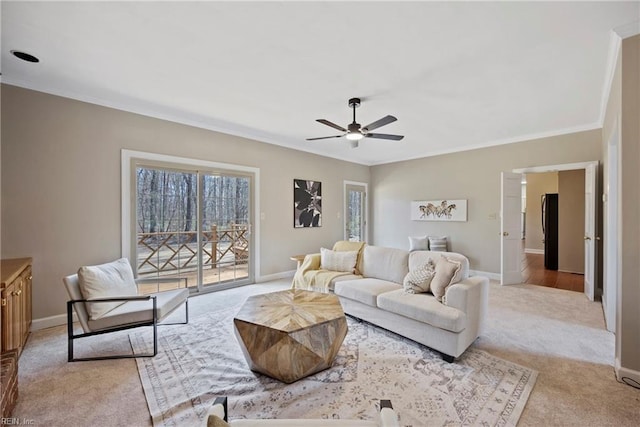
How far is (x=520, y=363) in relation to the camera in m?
2.41

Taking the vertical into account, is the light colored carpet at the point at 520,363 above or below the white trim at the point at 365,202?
below

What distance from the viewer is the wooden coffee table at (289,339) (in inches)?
81.0

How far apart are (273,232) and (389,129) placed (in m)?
2.78

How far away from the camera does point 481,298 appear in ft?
8.90

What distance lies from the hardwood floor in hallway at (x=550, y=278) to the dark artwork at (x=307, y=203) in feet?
13.9

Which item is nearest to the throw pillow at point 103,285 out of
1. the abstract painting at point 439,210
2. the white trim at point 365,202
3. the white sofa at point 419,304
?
the white sofa at point 419,304

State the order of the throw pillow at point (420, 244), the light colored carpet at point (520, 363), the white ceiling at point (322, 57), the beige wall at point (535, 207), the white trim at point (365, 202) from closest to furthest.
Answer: the light colored carpet at point (520, 363), the white ceiling at point (322, 57), the throw pillow at point (420, 244), the white trim at point (365, 202), the beige wall at point (535, 207)

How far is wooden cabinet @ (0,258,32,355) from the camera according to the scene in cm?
218

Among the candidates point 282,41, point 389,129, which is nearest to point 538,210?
point 389,129

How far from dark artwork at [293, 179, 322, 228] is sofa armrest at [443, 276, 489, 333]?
3.63 metres

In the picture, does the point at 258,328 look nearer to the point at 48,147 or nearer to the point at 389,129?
the point at 48,147

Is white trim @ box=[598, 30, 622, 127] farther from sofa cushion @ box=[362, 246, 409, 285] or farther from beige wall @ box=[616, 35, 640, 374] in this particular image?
sofa cushion @ box=[362, 246, 409, 285]

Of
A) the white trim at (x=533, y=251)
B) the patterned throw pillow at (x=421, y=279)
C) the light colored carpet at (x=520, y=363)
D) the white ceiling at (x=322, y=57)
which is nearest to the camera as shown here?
the light colored carpet at (x=520, y=363)

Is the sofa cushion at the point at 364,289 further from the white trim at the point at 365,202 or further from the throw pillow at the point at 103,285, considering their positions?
the white trim at the point at 365,202
